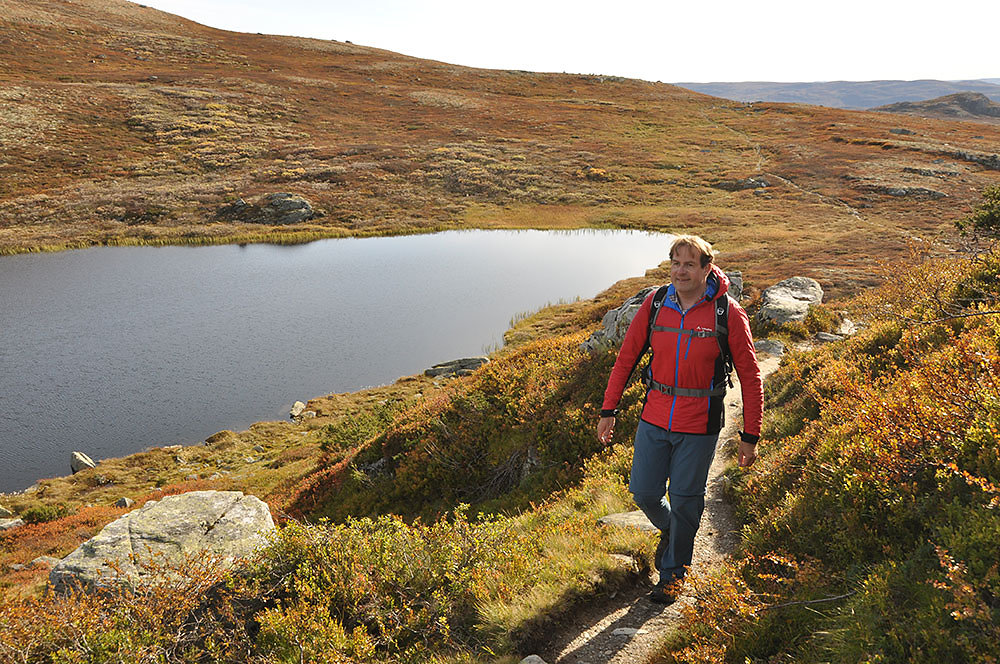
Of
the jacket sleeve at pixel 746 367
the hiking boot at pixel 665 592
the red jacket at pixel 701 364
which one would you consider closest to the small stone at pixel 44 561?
the hiking boot at pixel 665 592

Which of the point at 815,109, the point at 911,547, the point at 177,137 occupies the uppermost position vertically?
the point at 815,109

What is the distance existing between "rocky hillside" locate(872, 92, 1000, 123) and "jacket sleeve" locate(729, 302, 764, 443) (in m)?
228

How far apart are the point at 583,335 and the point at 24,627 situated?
46.1 feet

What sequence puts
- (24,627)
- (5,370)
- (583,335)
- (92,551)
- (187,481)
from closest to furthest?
(24,627)
(92,551)
(583,335)
(187,481)
(5,370)

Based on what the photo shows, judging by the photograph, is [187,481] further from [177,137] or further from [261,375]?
[177,137]

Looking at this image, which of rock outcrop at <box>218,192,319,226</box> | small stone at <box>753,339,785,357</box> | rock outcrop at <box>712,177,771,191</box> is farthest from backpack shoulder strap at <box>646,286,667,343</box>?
rock outcrop at <box>712,177,771,191</box>

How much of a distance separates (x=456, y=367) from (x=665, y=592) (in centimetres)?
2078

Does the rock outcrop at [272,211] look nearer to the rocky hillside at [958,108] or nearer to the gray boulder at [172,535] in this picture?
the gray boulder at [172,535]

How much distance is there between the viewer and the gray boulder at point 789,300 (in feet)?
53.4

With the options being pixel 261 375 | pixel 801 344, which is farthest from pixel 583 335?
pixel 261 375

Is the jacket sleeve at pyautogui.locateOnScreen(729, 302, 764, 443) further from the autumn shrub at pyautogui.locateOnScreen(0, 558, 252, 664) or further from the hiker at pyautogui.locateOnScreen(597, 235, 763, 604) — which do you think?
the autumn shrub at pyautogui.locateOnScreen(0, 558, 252, 664)

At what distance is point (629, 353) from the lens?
5477mm

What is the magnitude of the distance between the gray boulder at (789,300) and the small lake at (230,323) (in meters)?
14.6

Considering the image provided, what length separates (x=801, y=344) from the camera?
578 inches
